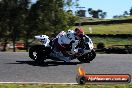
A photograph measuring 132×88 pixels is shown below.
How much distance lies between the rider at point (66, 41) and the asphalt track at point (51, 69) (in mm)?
526

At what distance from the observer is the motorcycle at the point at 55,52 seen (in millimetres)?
17141

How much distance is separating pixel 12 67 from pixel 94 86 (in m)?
4.34

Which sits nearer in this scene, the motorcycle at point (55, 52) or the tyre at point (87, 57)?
the motorcycle at point (55, 52)

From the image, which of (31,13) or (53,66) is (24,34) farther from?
(53,66)

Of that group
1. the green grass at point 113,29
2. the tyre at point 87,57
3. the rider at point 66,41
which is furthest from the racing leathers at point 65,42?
the green grass at point 113,29

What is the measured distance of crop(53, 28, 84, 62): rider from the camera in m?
17.2

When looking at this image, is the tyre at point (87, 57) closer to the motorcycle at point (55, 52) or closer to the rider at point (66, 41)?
the motorcycle at point (55, 52)

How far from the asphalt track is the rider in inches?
20.7

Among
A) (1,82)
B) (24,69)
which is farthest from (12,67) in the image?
(1,82)

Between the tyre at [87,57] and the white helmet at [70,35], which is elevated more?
the white helmet at [70,35]

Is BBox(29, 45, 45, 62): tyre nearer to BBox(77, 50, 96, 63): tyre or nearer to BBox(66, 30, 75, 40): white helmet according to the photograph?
BBox(66, 30, 75, 40): white helmet

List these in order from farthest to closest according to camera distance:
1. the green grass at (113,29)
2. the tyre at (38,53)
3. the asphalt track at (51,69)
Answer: the green grass at (113,29) → the tyre at (38,53) → the asphalt track at (51,69)

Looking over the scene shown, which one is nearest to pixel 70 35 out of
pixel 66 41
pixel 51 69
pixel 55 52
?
pixel 66 41

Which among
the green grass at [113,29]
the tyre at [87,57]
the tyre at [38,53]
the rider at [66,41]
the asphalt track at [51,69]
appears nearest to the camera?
the asphalt track at [51,69]
